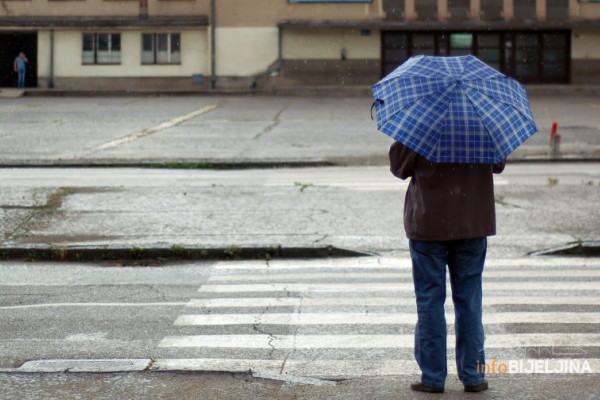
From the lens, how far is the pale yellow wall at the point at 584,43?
52.1 metres

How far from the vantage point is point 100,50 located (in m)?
53.3

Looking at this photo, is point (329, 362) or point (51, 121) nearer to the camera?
point (329, 362)

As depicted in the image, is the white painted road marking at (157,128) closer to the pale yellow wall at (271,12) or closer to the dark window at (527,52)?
the pale yellow wall at (271,12)

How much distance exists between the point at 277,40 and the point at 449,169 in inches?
1839

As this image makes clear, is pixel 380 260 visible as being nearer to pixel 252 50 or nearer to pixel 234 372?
pixel 234 372

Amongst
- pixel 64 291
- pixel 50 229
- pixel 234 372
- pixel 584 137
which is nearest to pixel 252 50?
pixel 584 137

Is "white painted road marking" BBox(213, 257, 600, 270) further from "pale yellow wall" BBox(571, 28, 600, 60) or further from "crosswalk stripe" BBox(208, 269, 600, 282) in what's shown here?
"pale yellow wall" BBox(571, 28, 600, 60)

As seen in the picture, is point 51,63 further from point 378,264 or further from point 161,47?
point 378,264

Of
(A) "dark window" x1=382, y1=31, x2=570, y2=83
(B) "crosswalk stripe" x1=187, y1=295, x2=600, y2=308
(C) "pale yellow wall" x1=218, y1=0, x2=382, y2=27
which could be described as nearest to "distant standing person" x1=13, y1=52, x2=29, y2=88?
(C) "pale yellow wall" x1=218, y1=0, x2=382, y2=27

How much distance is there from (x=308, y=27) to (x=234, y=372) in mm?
45692

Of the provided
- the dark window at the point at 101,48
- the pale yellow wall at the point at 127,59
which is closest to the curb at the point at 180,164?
the pale yellow wall at the point at 127,59

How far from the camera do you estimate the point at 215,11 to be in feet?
171

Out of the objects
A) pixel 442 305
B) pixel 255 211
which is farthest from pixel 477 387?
pixel 255 211

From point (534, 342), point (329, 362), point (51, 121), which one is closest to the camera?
point (329, 362)
